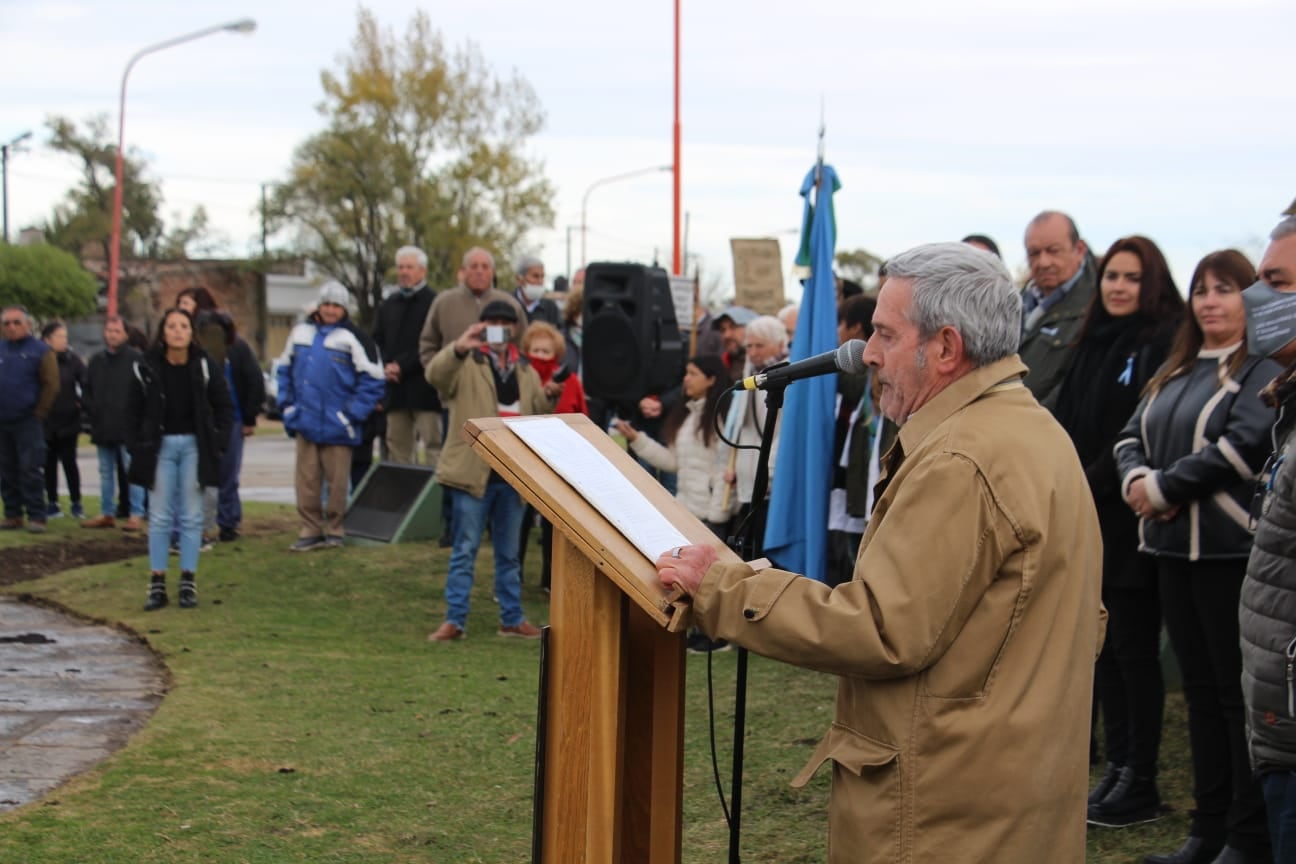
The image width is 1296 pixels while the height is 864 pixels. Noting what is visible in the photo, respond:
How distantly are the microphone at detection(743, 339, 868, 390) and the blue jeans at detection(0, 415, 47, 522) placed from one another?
10.9 meters

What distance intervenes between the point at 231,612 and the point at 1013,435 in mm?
7359

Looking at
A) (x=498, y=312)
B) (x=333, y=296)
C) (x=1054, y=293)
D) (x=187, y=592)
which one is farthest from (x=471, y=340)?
(x=1054, y=293)

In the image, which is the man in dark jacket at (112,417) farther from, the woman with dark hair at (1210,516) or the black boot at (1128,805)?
the woman with dark hair at (1210,516)

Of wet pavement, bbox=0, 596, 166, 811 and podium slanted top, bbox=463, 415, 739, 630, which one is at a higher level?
podium slanted top, bbox=463, 415, 739, 630

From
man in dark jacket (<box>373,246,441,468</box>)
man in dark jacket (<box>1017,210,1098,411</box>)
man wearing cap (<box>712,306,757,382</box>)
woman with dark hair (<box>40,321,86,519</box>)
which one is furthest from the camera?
woman with dark hair (<box>40,321,86,519</box>)

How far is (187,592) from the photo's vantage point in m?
9.12

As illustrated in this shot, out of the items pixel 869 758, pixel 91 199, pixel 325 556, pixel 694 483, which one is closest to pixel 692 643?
pixel 694 483

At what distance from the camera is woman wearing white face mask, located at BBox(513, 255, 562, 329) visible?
12.2 m

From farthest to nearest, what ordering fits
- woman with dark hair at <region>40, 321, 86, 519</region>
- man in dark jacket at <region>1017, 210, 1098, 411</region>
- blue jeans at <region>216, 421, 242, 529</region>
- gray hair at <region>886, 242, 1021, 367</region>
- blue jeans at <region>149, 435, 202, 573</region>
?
woman with dark hair at <region>40, 321, 86, 519</region> → blue jeans at <region>216, 421, 242, 529</region> → blue jeans at <region>149, 435, 202, 573</region> → man in dark jacket at <region>1017, 210, 1098, 411</region> → gray hair at <region>886, 242, 1021, 367</region>

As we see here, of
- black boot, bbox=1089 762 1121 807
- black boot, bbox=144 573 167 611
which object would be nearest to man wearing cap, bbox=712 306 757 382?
black boot, bbox=144 573 167 611

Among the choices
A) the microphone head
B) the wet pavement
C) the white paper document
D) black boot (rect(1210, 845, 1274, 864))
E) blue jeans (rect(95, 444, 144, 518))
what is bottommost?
the wet pavement

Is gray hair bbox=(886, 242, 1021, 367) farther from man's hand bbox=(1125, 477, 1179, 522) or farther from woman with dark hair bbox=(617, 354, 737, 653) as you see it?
woman with dark hair bbox=(617, 354, 737, 653)

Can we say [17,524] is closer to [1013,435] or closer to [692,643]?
[692,643]

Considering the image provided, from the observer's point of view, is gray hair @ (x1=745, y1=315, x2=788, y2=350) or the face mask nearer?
the face mask
